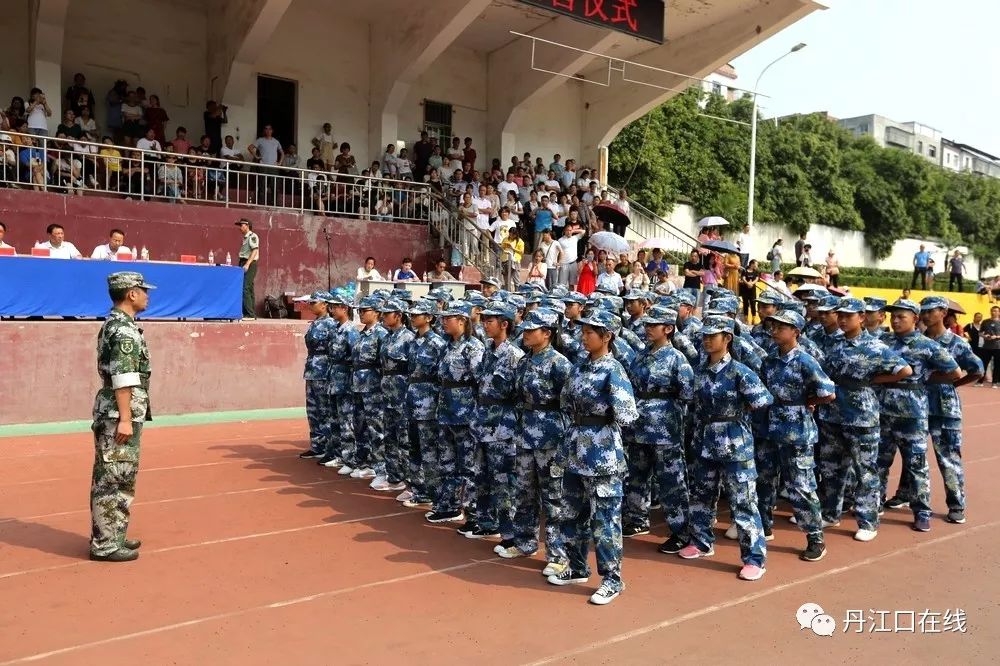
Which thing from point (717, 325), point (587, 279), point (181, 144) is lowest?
point (717, 325)

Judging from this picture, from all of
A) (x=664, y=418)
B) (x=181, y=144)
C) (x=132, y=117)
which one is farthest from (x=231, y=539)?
(x=132, y=117)

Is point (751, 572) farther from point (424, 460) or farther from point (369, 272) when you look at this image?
point (369, 272)

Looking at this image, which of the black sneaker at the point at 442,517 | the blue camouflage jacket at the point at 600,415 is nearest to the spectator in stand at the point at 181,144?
the black sneaker at the point at 442,517

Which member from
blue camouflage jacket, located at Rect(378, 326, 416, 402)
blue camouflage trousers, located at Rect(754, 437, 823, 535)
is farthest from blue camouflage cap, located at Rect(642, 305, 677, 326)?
blue camouflage jacket, located at Rect(378, 326, 416, 402)

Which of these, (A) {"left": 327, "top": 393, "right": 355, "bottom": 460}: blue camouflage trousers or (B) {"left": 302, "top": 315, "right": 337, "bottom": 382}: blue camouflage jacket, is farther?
(B) {"left": 302, "top": 315, "right": 337, "bottom": 382}: blue camouflage jacket

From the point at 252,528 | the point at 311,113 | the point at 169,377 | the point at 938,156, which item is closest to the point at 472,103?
the point at 311,113

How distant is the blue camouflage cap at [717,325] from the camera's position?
6.05 meters

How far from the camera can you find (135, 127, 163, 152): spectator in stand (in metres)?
15.1

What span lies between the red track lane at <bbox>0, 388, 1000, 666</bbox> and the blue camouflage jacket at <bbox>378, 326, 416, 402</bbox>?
994 millimetres

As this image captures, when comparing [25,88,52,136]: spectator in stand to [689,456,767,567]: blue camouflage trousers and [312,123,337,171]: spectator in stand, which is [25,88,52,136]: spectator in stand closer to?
[312,123,337,171]: spectator in stand

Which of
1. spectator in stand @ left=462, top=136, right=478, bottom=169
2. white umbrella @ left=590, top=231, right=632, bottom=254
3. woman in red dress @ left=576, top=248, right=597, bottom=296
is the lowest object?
woman in red dress @ left=576, top=248, right=597, bottom=296

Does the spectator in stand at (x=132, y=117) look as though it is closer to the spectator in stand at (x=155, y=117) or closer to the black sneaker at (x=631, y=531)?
the spectator in stand at (x=155, y=117)

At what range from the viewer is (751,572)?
19.3 feet

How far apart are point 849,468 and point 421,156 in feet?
49.6
